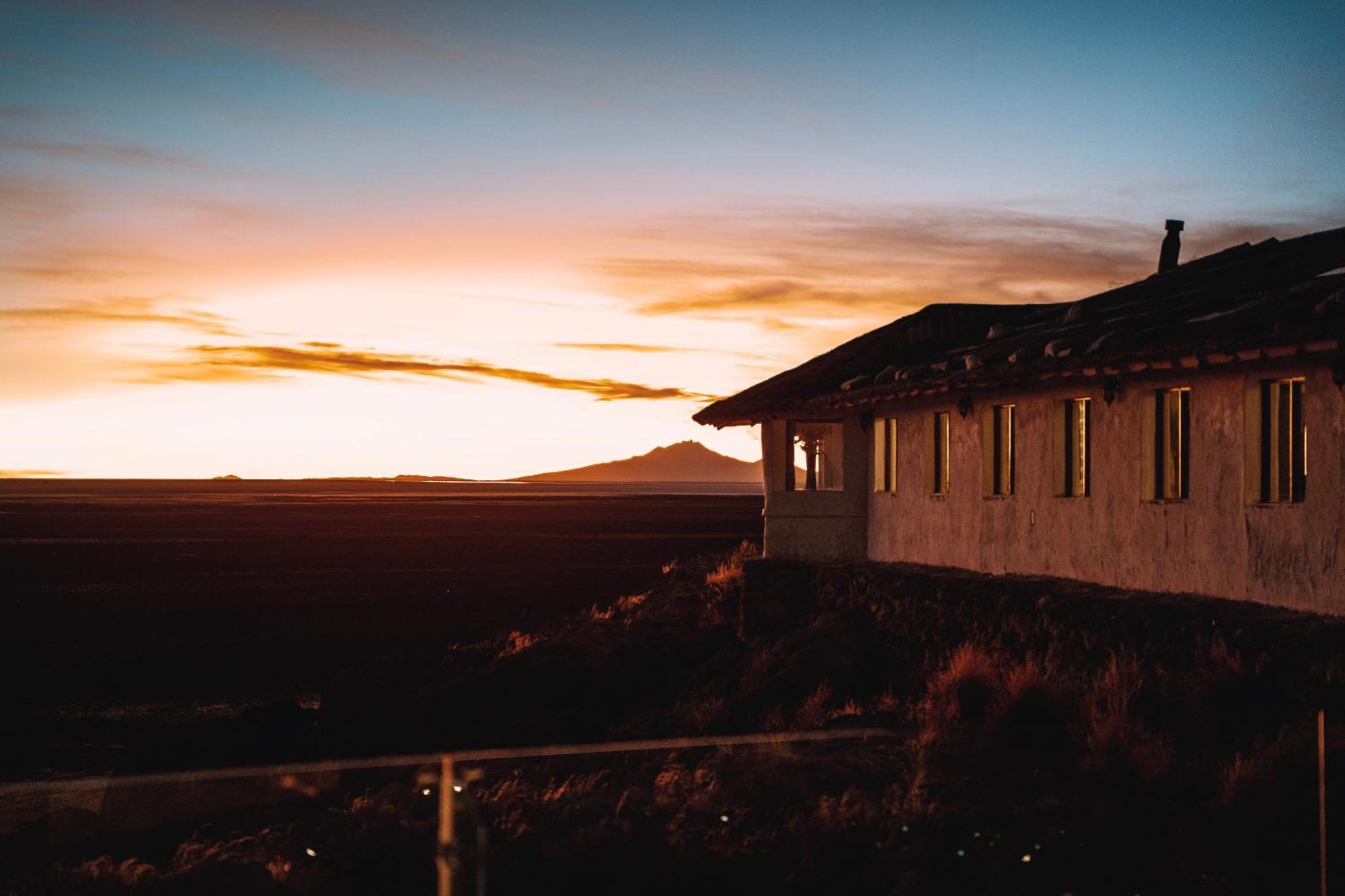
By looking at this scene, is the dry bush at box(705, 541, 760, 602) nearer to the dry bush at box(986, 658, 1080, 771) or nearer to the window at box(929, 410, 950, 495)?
the window at box(929, 410, 950, 495)

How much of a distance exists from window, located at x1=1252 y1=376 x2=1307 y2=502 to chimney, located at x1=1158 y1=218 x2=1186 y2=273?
10386 millimetres

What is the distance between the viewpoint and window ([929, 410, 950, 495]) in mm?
18609

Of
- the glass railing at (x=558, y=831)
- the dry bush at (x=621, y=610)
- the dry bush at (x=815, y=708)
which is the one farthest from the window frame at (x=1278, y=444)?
the dry bush at (x=621, y=610)

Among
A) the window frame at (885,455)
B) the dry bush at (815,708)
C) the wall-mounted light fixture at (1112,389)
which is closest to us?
the wall-mounted light fixture at (1112,389)

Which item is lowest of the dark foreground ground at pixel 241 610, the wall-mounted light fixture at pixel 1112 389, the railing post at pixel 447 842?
the dark foreground ground at pixel 241 610

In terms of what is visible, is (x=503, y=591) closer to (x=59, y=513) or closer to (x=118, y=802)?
Answer: (x=118, y=802)

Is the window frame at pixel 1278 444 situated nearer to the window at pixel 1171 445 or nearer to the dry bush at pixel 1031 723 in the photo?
the window at pixel 1171 445

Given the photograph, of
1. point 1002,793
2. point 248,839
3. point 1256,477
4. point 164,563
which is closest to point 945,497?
point 1256,477

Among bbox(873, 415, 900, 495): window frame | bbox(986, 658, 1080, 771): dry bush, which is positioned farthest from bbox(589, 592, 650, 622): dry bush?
bbox(986, 658, 1080, 771): dry bush

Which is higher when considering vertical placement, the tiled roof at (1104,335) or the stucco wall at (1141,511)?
the tiled roof at (1104,335)

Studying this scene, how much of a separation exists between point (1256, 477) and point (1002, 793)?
14.7ft

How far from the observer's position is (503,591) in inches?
1425

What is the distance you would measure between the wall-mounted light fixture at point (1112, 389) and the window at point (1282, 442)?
216 cm

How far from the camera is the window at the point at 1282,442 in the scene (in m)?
11.9
